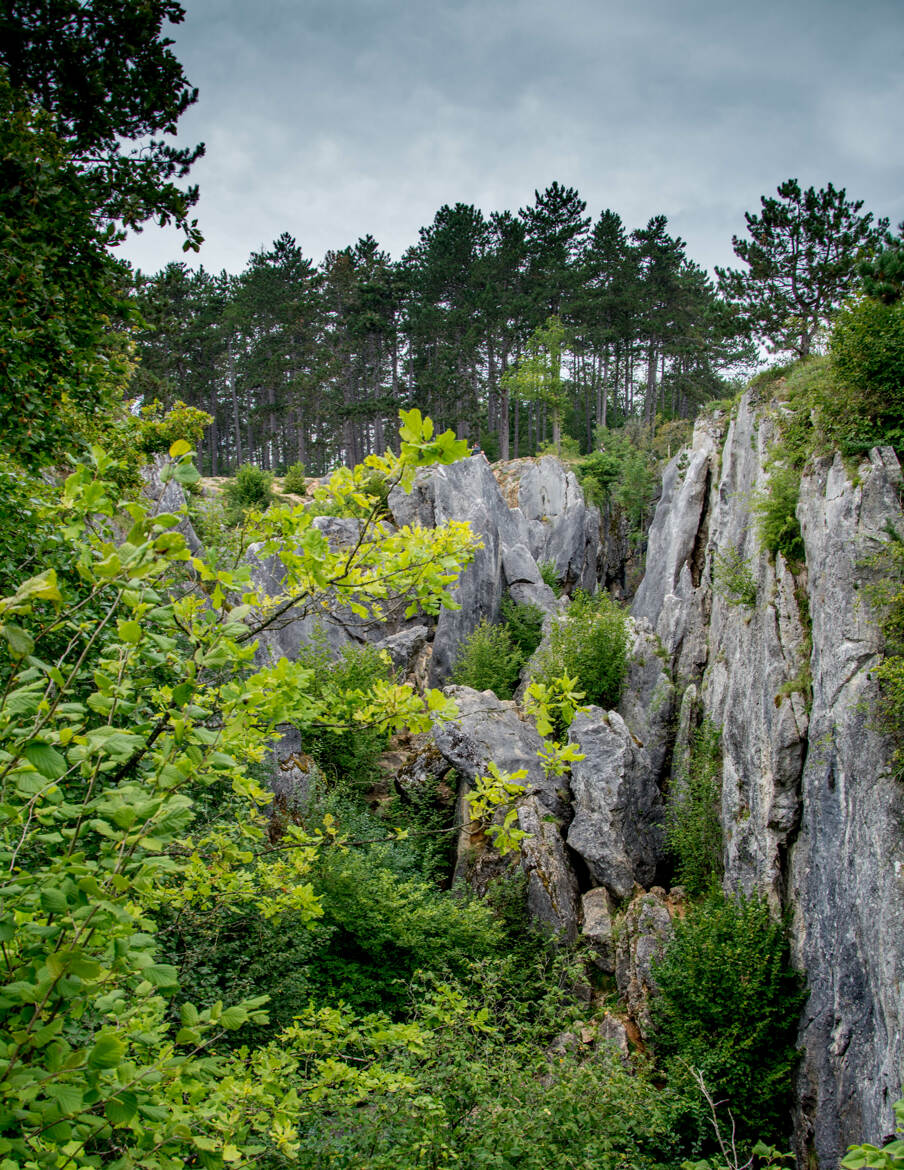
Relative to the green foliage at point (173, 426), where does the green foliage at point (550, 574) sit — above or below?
below

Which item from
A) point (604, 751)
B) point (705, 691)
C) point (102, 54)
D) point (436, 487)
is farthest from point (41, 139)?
point (436, 487)

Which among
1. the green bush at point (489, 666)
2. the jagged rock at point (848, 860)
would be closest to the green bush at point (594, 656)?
the green bush at point (489, 666)

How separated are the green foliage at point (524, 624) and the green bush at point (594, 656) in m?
4.42

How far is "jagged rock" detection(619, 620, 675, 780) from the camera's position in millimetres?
12594

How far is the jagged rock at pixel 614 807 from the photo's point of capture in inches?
415

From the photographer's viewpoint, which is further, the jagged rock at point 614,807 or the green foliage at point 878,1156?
the jagged rock at point 614,807

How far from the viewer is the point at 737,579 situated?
35.2 ft

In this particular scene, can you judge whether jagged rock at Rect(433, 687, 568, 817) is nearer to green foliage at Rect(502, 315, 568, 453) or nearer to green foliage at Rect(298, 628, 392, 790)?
green foliage at Rect(298, 628, 392, 790)

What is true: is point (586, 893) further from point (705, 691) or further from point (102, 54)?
Result: point (102, 54)

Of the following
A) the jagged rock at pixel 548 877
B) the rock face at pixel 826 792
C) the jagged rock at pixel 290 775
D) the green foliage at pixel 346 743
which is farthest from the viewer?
the green foliage at pixel 346 743

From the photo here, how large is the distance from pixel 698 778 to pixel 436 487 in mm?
13194

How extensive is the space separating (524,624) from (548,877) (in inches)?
389

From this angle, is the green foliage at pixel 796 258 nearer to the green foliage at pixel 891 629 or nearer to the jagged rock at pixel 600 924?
the green foliage at pixel 891 629

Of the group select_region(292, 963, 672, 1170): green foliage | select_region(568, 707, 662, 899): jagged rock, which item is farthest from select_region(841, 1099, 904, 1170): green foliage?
select_region(568, 707, 662, 899): jagged rock
